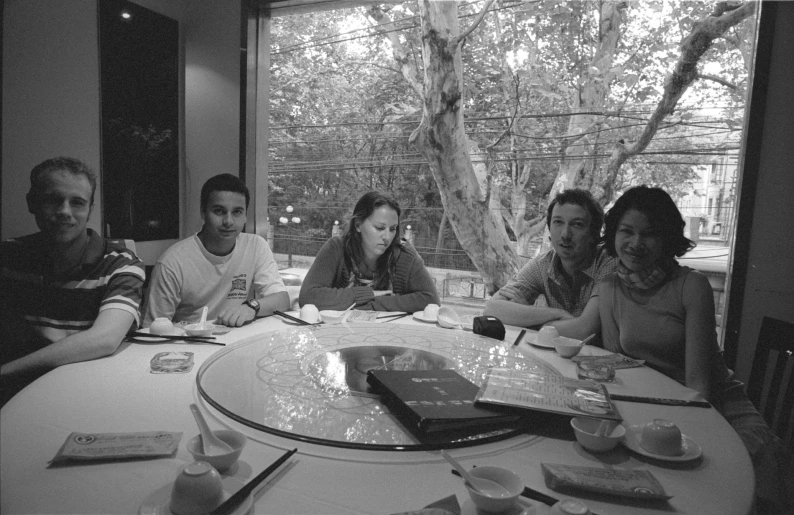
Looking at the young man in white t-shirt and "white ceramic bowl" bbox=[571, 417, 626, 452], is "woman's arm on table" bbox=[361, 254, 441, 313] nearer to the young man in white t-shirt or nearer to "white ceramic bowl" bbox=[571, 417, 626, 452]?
the young man in white t-shirt

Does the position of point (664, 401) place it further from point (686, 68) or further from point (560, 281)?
point (686, 68)

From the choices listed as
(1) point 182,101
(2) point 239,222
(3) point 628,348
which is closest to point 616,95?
(3) point 628,348

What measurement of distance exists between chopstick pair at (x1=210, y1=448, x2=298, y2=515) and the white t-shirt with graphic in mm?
1514

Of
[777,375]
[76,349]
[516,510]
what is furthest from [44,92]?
[777,375]

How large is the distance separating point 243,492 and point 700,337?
4.95ft

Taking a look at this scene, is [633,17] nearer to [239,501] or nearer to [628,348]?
[628,348]

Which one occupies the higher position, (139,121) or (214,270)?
(139,121)

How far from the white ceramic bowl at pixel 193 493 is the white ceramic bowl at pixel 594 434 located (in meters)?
0.68

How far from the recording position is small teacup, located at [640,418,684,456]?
3.18ft

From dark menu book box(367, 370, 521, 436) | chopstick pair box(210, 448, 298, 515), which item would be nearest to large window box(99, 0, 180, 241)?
dark menu book box(367, 370, 521, 436)

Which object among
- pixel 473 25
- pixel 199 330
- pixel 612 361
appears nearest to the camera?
pixel 612 361

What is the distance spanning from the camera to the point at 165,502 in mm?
768

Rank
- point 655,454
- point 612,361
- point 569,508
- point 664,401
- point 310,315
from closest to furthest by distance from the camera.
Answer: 1. point 569,508
2. point 655,454
3. point 664,401
4. point 612,361
5. point 310,315

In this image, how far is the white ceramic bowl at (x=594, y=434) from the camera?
0.98 m
